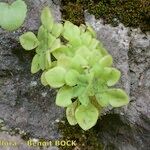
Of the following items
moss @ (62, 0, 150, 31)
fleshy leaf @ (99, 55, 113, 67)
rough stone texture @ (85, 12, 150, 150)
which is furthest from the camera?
moss @ (62, 0, 150, 31)

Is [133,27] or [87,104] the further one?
[133,27]

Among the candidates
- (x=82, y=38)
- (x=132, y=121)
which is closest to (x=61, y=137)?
(x=132, y=121)

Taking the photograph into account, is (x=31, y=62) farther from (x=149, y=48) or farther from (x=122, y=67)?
(x=149, y=48)

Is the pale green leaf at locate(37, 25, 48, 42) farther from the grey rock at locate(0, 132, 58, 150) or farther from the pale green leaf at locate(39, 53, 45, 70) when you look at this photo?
the grey rock at locate(0, 132, 58, 150)

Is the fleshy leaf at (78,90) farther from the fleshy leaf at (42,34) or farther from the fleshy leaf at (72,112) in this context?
the fleshy leaf at (42,34)

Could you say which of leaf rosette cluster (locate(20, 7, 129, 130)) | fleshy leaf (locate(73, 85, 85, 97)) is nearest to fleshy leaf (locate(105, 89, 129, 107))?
leaf rosette cluster (locate(20, 7, 129, 130))

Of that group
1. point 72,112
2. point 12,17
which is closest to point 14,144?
point 72,112
